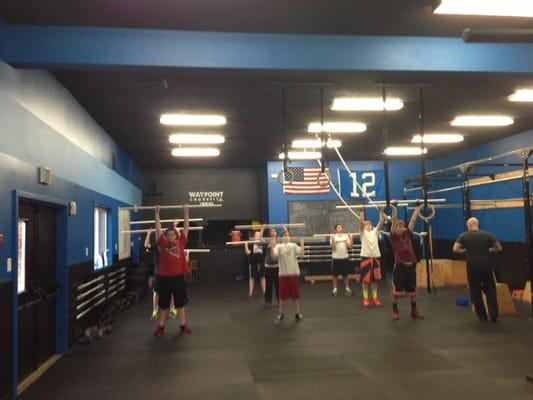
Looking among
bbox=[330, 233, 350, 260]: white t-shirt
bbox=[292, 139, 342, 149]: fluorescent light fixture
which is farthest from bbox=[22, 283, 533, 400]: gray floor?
bbox=[292, 139, 342, 149]: fluorescent light fixture

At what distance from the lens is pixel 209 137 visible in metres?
7.29

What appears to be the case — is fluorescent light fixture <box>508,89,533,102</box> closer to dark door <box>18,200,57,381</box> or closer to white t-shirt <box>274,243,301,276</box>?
white t-shirt <box>274,243,301,276</box>

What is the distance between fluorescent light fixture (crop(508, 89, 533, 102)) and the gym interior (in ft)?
0.09

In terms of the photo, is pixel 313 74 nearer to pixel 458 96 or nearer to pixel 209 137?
pixel 458 96

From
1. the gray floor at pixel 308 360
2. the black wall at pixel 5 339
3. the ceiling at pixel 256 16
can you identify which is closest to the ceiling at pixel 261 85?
the ceiling at pixel 256 16

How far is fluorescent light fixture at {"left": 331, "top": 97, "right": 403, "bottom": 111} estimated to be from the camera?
5.40 meters

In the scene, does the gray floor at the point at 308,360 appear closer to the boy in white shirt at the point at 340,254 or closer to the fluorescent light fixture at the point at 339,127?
the boy in white shirt at the point at 340,254

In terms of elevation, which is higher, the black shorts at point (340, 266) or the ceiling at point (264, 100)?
the ceiling at point (264, 100)

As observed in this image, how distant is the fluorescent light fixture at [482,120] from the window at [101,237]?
526 centimetres

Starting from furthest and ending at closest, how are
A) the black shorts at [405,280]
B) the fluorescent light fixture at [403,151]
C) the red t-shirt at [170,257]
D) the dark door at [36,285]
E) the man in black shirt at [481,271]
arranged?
the fluorescent light fixture at [403,151]
the black shorts at [405,280]
the man in black shirt at [481,271]
the red t-shirt at [170,257]
the dark door at [36,285]

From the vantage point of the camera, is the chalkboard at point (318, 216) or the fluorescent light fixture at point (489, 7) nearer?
the fluorescent light fixture at point (489, 7)

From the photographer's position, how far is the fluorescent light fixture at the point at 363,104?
5.40 meters

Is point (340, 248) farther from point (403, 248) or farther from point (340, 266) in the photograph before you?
point (403, 248)

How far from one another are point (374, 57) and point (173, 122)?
3.33m
